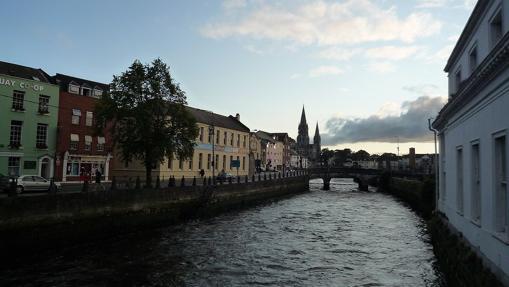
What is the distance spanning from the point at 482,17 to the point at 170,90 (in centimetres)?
2206

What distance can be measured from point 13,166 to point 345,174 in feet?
215

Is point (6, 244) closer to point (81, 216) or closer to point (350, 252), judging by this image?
point (81, 216)

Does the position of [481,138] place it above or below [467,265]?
above

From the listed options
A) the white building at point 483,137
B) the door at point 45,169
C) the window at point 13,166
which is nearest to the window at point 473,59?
the white building at point 483,137

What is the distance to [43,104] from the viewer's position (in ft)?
124

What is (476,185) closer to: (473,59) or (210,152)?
(473,59)

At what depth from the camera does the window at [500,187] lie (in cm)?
1040

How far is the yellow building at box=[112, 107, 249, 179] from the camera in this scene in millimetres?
47656

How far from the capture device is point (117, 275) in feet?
50.5

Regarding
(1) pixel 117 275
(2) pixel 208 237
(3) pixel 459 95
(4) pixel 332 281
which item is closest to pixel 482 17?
(3) pixel 459 95

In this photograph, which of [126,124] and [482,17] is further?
[126,124]

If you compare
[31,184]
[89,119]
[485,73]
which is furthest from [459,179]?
[89,119]

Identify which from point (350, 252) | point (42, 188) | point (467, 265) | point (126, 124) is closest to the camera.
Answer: point (467, 265)

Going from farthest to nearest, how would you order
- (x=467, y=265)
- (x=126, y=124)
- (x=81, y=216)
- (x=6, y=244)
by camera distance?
Answer: (x=126, y=124)
(x=81, y=216)
(x=6, y=244)
(x=467, y=265)
